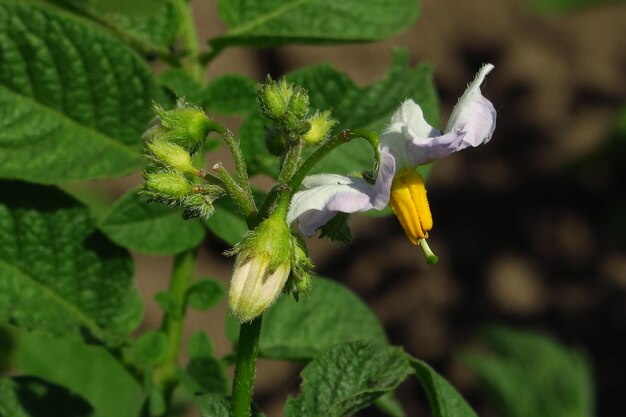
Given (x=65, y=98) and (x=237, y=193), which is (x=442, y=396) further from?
(x=65, y=98)

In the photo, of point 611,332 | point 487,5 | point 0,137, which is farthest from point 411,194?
point 487,5

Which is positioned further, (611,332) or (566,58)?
(566,58)

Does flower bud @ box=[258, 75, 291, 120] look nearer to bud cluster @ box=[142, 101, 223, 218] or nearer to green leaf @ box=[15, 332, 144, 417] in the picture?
bud cluster @ box=[142, 101, 223, 218]

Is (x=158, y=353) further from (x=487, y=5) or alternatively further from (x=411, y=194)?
(x=487, y=5)

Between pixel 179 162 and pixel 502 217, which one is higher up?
pixel 179 162

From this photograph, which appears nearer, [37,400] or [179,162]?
[179,162]

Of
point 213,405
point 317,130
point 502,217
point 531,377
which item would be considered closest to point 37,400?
point 213,405

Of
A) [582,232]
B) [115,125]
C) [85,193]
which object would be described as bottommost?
[582,232]
